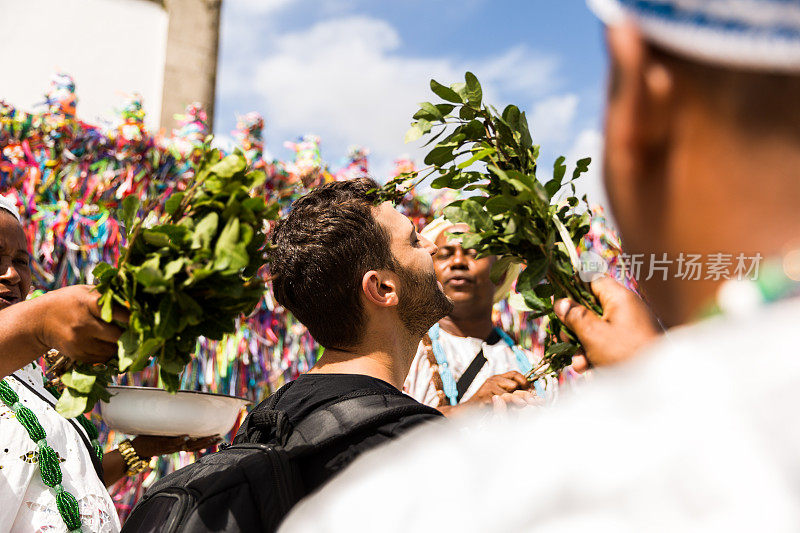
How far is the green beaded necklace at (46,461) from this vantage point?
186 cm

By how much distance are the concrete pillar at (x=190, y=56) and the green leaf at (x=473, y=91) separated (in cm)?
504

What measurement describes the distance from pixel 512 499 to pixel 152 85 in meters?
6.68

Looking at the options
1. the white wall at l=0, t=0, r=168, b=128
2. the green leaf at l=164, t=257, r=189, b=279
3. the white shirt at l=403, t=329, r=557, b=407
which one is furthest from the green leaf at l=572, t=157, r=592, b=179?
the white wall at l=0, t=0, r=168, b=128

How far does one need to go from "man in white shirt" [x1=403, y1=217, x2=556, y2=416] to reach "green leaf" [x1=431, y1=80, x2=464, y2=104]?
122 cm

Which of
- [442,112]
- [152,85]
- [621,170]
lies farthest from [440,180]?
[152,85]

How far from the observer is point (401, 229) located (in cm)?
229

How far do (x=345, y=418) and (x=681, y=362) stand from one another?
3.88ft

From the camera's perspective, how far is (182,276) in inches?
53.6

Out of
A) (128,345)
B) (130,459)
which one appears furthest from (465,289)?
(128,345)

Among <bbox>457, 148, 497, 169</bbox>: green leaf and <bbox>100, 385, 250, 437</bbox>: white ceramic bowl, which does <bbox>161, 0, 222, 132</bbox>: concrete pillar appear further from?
<bbox>457, 148, 497, 169</bbox>: green leaf

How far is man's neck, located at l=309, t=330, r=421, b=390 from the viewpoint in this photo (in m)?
2.08

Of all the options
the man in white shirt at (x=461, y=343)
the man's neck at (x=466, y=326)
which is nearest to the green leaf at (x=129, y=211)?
the man in white shirt at (x=461, y=343)

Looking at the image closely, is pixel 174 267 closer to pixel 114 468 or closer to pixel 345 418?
pixel 345 418

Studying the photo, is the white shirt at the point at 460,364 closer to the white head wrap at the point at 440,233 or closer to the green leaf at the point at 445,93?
the white head wrap at the point at 440,233
